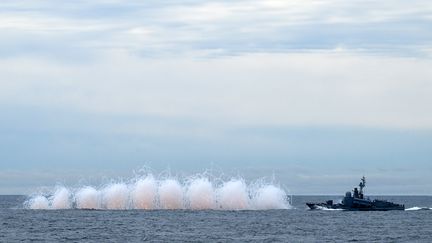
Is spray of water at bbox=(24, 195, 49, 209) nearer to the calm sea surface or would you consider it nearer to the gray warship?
the calm sea surface

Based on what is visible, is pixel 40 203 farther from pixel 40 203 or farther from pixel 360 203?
pixel 360 203

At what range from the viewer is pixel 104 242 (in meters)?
103

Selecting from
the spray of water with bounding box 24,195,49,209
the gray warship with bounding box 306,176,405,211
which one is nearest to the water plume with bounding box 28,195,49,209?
the spray of water with bounding box 24,195,49,209

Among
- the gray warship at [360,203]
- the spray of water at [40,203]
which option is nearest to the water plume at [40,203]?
the spray of water at [40,203]

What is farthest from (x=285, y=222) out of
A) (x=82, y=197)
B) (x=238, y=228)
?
(x=82, y=197)

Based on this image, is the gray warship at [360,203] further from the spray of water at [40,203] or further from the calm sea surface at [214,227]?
the spray of water at [40,203]

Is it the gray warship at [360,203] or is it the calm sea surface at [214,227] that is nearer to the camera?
the calm sea surface at [214,227]

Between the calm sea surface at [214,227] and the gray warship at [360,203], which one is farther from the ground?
the gray warship at [360,203]

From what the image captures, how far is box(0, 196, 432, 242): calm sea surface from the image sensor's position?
111m

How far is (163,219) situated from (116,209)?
37096mm

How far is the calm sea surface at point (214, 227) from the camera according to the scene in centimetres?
11094

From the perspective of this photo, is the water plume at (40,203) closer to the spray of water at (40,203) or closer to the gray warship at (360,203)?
the spray of water at (40,203)

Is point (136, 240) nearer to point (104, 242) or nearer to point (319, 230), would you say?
point (104, 242)

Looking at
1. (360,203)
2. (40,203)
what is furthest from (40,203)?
(360,203)
